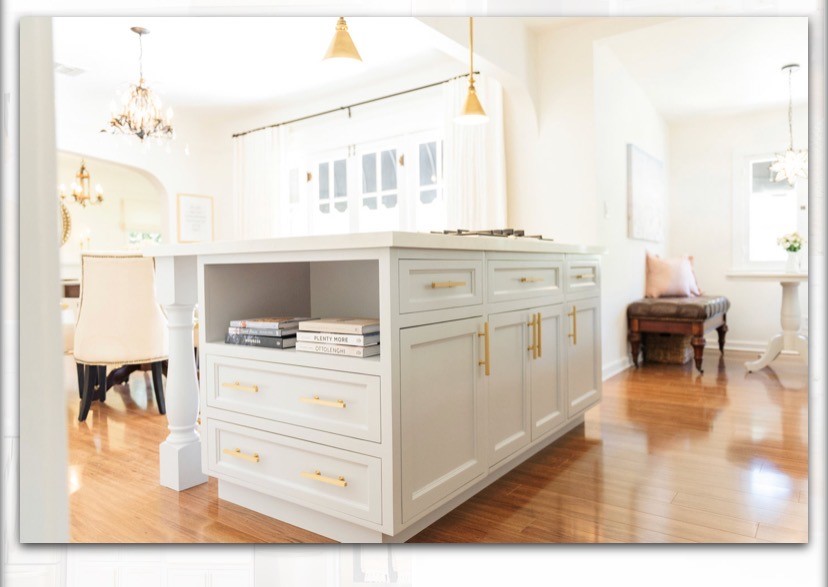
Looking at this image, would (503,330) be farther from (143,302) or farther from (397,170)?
(397,170)

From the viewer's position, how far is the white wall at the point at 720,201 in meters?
5.15

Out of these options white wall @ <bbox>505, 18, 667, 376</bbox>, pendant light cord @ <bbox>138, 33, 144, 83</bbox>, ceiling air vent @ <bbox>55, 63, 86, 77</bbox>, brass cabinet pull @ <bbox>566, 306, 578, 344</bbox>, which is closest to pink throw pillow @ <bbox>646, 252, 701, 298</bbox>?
white wall @ <bbox>505, 18, 667, 376</bbox>

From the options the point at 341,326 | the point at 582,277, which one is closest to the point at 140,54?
the point at 582,277

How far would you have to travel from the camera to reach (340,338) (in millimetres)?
1449

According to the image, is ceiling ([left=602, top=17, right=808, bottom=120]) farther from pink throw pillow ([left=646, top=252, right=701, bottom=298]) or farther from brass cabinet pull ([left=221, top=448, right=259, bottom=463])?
brass cabinet pull ([left=221, top=448, right=259, bottom=463])

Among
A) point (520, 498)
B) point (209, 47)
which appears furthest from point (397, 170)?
point (520, 498)

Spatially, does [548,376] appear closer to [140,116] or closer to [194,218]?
[140,116]

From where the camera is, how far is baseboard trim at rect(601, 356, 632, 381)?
381 centimetres

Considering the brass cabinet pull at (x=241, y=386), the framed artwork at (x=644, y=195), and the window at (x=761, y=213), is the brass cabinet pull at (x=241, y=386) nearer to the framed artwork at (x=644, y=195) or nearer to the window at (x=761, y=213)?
the framed artwork at (x=644, y=195)

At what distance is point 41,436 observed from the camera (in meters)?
0.60

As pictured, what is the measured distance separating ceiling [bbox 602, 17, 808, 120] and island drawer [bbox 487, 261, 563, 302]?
7.11 feet

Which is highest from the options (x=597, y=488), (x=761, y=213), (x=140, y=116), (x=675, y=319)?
(x=140, y=116)

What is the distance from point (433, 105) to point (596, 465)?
3.27 meters

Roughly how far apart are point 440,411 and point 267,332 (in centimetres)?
57
